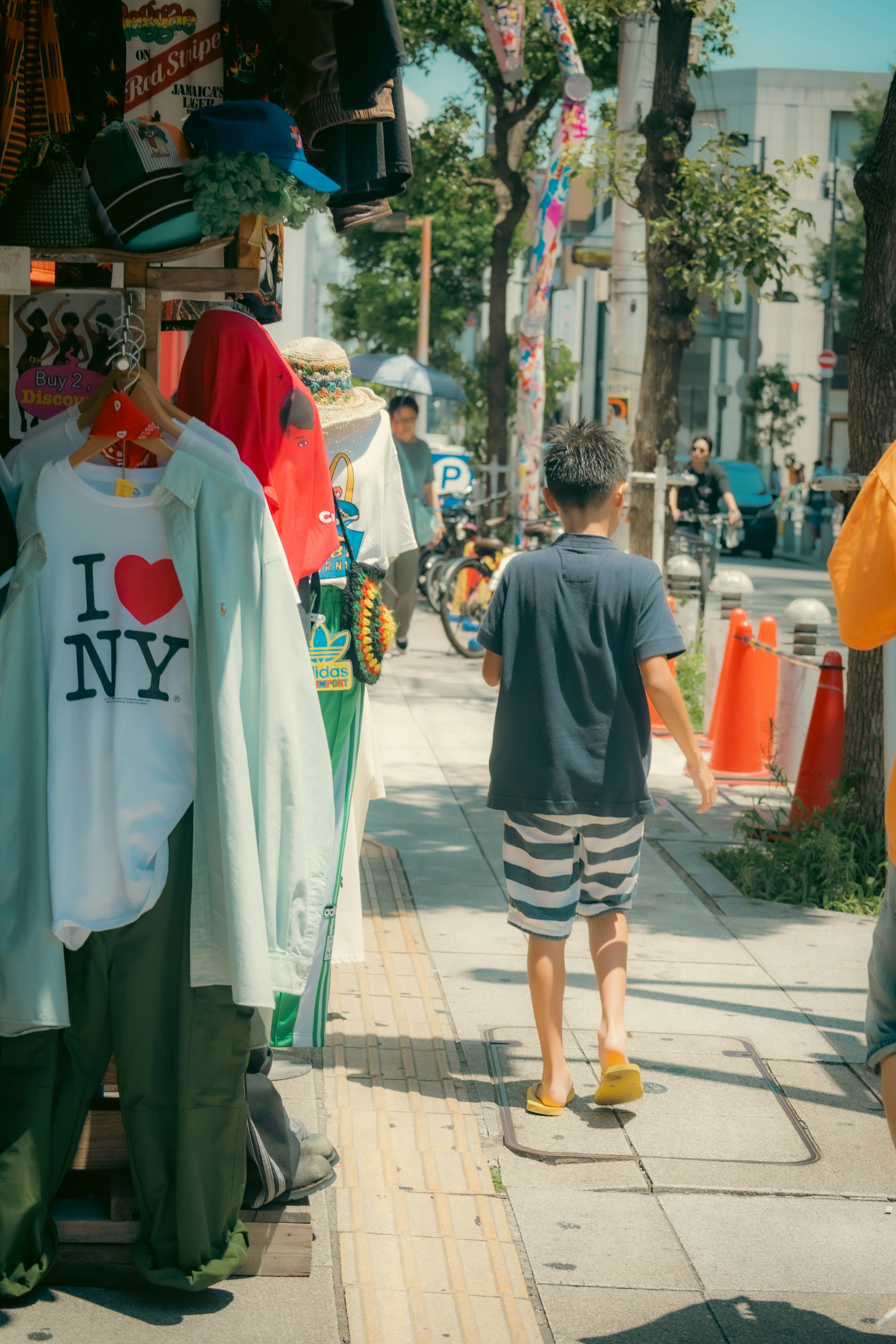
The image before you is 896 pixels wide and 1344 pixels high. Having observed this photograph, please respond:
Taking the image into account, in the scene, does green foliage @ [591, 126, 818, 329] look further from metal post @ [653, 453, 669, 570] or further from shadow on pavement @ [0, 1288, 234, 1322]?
shadow on pavement @ [0, 1288, 234, 1322]

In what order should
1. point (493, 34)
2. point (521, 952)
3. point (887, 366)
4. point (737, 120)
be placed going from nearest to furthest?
Result: point (521, 952) → point (887, 366) → point (493, 34) → point (737, 120)

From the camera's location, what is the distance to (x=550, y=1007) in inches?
162

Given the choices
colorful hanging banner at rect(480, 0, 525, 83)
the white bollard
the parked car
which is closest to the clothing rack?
the white bollard

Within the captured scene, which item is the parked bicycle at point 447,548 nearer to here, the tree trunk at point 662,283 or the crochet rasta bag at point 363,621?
the tree trunk at point 662,283

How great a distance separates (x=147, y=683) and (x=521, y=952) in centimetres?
289

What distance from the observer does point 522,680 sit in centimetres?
405

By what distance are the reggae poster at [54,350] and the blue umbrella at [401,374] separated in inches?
453

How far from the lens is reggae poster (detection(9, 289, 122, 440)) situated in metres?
3.53

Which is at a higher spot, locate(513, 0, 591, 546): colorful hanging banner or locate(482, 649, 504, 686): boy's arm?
locate(513, 0, 591, 546): colorful hanging banner

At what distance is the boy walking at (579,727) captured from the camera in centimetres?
400

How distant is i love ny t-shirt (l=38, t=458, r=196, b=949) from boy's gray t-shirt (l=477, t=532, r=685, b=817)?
1.24m

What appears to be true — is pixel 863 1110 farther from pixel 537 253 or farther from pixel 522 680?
pixel 537 253

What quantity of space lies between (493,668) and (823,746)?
3488mm

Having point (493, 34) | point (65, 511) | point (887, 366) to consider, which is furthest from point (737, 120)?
point (65, 511)
